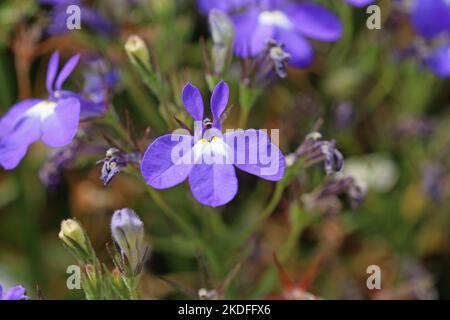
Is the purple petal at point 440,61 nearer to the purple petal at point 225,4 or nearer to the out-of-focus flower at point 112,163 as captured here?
the purple petal at point 225,4

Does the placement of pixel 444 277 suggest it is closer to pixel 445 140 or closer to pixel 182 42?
pixel 445 140

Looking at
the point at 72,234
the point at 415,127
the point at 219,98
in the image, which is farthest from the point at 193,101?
the point at 415,127

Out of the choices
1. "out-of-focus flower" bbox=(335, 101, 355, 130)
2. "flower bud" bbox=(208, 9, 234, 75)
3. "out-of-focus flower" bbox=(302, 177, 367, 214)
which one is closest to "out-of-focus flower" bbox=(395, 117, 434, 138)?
"out-of-focus flower" bbox=(335, 101, 355, 130)

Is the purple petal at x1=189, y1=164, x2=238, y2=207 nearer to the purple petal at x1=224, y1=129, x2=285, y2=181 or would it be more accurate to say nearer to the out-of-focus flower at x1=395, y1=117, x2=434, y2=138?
the purple petal at x1=224, y1=129, x2=285, y2=181

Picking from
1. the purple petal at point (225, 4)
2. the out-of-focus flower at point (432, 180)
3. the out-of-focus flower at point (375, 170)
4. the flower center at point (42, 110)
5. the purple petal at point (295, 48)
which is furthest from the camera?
the out-of-focus flower at point (375, 170)

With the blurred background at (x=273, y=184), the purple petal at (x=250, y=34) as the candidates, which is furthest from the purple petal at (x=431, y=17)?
the purple petal at (x=250, y=34)

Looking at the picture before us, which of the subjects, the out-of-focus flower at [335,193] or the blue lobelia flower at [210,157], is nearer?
the blue lobelia flower at [210,157]
